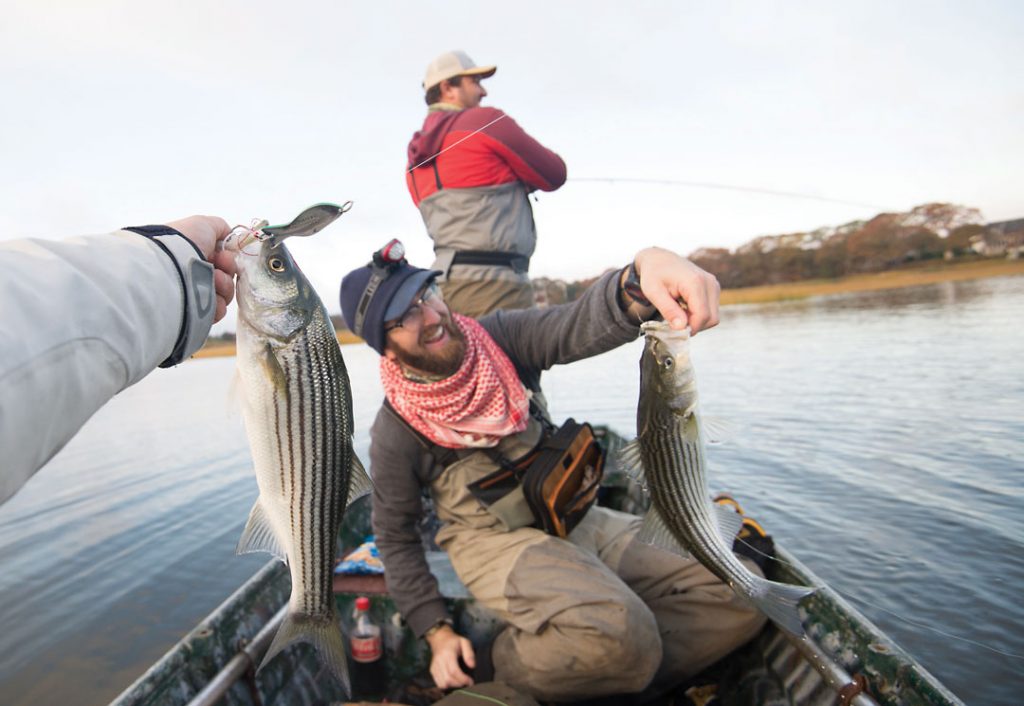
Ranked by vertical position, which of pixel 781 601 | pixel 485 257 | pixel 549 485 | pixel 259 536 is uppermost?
pixel 485 257

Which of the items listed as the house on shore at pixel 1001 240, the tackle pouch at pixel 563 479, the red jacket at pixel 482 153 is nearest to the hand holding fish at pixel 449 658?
the tackle pouch at pixel 563 479

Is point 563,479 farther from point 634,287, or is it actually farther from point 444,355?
point 634,287

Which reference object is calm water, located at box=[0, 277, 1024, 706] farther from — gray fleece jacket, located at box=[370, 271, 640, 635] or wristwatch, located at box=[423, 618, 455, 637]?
wristwatch, located at box=[423, 618, 455, 637]

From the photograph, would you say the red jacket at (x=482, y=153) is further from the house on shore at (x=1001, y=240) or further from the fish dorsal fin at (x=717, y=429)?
the house on shore at (x=1001, y=240)

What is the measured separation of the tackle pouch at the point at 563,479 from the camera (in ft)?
11.1

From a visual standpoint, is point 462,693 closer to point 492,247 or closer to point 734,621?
point 734,621

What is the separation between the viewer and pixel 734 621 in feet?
10.8

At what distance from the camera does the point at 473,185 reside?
4566 mm

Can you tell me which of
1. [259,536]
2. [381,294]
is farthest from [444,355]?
[259,536]

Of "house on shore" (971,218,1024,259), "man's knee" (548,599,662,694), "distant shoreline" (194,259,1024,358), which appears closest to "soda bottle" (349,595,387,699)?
"man's knee" (548,599,662,694)

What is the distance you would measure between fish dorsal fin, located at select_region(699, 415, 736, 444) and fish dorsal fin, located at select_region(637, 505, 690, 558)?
0.43m

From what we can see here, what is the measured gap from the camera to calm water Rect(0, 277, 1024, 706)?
5.31 metres

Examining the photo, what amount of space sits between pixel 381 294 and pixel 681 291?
72.5 inches

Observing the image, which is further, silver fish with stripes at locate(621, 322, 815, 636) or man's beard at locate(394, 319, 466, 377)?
man's beard at locate(394, 319, 466, 377)
